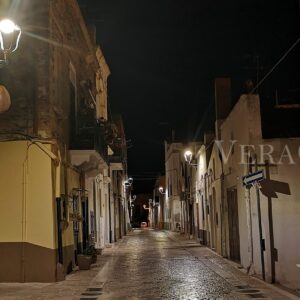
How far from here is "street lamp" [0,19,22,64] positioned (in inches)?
341

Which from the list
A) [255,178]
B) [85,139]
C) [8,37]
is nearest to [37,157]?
[85,139]

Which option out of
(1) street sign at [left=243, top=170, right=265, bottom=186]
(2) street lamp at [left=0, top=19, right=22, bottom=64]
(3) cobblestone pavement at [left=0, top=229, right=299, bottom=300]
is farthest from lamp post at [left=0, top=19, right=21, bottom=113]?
(1) street sign at [left=243, top=170, right=265, bottom=186]

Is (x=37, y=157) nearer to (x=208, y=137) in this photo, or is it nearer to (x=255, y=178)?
(x=255, y=178)

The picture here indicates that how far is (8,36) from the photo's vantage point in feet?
29.0

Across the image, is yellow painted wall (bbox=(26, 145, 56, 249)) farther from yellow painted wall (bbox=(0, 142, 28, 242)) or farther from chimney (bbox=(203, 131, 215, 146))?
chimney (bbox=(203, 131, 215, 146))

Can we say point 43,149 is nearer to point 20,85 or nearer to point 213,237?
point 20,85

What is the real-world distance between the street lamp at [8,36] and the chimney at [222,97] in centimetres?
1356

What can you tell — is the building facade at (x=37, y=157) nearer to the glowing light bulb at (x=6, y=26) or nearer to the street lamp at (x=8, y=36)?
the street lamp at (x=8, y=36)

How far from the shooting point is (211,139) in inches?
967

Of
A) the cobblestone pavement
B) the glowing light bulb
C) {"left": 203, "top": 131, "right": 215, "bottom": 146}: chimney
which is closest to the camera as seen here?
the glowing light bulb

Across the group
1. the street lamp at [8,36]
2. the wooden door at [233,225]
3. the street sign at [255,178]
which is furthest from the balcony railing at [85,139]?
the street lamp at [8,36]

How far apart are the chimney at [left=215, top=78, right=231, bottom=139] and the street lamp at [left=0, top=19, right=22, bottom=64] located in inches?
534

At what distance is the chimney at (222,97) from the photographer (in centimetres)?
2183

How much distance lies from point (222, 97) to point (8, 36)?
14480 mm
